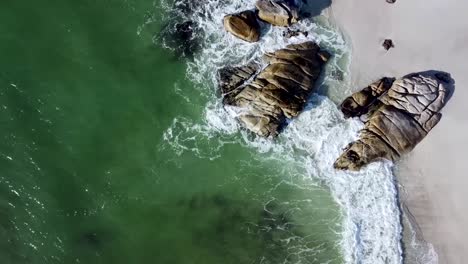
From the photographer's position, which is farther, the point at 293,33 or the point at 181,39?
the point at 181,39

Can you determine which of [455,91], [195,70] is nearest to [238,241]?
[195,70]

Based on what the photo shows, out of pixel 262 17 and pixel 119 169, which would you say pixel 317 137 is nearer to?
pixel 262 17

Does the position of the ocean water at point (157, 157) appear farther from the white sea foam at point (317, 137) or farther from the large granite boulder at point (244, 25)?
the large granite boulder at point (244, 25)

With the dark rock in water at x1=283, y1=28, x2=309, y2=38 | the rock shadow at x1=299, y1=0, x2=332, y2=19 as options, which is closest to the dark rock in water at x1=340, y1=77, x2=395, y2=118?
the dark rock in water at x1=283, y1=28, x2=309, y2=38

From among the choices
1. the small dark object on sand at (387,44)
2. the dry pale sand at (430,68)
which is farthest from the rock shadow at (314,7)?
the small dark object on sand at (387,44)

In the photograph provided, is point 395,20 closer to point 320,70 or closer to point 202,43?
point 320,70

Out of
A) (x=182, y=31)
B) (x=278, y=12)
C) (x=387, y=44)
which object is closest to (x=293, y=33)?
(x=278, y=12)
